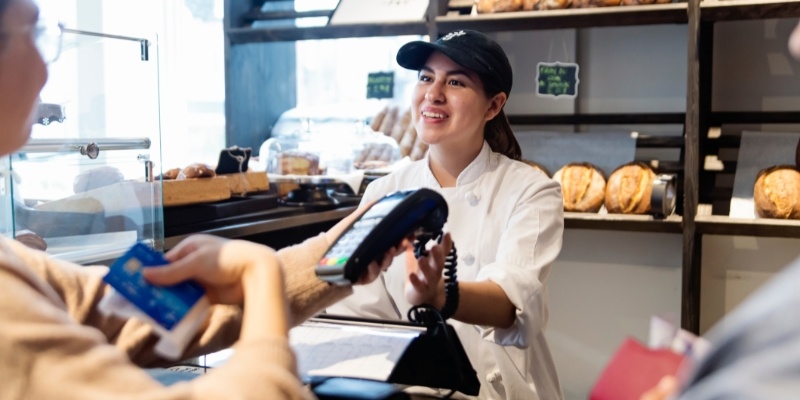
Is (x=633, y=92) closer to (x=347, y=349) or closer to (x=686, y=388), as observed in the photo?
(x=347, y=349)

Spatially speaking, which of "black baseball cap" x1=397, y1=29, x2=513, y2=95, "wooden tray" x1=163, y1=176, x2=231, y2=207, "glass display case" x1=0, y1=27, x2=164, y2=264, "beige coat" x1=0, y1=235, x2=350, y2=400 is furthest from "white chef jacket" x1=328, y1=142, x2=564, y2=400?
"beige coat" x1=0, y1=235, x2=350, y2=400

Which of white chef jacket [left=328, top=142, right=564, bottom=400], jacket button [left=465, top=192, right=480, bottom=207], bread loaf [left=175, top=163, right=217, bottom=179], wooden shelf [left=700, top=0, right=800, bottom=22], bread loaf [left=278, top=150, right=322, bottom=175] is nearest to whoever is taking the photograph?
white chef jacket [left=328, top=142, right=564, bottom=400]

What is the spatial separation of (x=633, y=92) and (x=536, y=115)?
398 mm

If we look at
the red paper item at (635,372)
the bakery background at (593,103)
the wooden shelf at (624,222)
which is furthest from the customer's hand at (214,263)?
the wooden shelf at (624,222)

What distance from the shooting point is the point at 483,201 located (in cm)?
204

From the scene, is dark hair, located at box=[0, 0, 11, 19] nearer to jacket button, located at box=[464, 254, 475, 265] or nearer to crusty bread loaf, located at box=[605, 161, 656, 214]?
jacket button, located at box=[464, 254, 475, 265]

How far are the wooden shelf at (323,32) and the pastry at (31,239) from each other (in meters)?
1.89

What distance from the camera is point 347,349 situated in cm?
144

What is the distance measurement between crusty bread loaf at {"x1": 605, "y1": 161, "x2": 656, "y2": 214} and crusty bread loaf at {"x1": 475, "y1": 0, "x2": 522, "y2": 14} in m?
0.70

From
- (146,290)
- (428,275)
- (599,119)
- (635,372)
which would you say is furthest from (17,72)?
(599,119)

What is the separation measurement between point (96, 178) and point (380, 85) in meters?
2.05

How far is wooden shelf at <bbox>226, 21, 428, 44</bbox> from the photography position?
3283mm

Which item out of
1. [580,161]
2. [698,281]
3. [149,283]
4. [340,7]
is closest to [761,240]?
[698,281]

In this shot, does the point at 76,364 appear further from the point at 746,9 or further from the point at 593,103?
the point at 593,103
